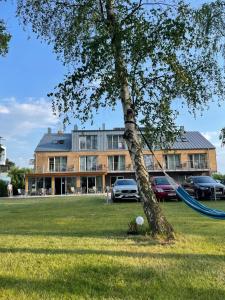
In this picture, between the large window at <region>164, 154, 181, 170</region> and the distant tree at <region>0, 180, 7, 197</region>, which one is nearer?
the distant tree at <region>0, 180, 7, 197</region>

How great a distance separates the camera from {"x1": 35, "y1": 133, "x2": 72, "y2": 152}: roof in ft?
199

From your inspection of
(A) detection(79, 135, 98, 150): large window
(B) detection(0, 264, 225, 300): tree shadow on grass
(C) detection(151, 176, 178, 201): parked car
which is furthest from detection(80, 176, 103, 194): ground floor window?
(B) detection(0, 264, 225, 300): tree shadow on grass

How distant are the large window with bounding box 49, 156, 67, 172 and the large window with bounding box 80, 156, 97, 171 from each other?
2359mm

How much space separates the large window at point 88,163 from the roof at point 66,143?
99.2 inches

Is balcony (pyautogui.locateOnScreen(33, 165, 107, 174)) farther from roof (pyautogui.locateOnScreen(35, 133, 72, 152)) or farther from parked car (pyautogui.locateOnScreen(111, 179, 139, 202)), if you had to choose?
parked car (pyautogui.locateOnScreen(111, 179, 139, 202))

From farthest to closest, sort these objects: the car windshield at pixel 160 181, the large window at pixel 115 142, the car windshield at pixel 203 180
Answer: the large window at pixel 115 142 → the car windshield at pixel 203 180 → the car windshield at pixel 160 181

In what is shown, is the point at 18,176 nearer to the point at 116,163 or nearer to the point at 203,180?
the point at 116,163

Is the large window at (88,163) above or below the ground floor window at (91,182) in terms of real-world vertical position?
above

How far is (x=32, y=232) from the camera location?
983cm

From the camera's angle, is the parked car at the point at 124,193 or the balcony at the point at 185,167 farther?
the balcony at the point at 185,167

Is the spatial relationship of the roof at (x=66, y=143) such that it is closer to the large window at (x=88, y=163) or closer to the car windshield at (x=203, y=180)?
the large window at (x=88, y=163)

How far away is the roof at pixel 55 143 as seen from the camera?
6069 centimetres

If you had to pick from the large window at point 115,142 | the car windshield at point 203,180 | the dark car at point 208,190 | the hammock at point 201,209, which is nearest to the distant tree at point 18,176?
the large window at point 115,142

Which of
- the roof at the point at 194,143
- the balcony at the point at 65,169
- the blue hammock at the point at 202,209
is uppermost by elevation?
the roof at the point at 194,143
